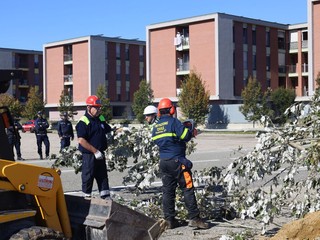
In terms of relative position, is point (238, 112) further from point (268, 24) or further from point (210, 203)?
point (210, 203)

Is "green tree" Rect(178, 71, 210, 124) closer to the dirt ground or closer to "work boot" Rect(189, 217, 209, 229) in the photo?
the dirt ground

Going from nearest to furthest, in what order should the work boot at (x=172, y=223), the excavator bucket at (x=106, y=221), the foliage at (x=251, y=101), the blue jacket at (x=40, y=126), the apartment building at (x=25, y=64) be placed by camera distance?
the excavator bucket at (x=106, y=221)
the work boot at (x=172, y=223)
the blue jacket at (x=40, y=126)
the foliage at (x=251, y=101)
the apartment building at (x=25, y=64)

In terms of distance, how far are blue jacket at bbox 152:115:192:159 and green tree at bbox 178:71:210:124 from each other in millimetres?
45611

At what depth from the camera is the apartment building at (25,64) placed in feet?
280

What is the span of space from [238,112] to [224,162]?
40421 mm

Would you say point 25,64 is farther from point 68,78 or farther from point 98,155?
point 98,155

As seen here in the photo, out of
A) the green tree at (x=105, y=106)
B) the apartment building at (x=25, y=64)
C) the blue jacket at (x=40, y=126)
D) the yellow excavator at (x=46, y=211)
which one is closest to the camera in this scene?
the yellow excavator at (x=46, y=211)

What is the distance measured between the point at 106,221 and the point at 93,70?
71.1 m

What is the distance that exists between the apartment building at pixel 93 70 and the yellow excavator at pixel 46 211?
69785mm

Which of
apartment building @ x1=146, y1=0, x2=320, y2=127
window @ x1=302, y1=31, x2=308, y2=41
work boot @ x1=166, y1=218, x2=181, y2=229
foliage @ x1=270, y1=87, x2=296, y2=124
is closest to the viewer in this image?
work boot @ x1=166, y1=218, x2=181, y2=229

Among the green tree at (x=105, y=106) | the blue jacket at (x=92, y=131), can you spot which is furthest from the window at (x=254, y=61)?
the blue jacket at (x=92, y=131)

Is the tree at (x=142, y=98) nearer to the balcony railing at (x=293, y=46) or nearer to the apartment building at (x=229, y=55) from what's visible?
the apartment building at (x=229, y=55)

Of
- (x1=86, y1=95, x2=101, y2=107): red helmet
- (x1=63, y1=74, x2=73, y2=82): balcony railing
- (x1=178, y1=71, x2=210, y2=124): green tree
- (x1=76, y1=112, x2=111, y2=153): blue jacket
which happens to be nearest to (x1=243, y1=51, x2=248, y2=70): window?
(x1=178, y1=71, x2=210, y2=124): green tree

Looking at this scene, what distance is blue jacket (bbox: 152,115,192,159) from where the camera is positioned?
7924mm
